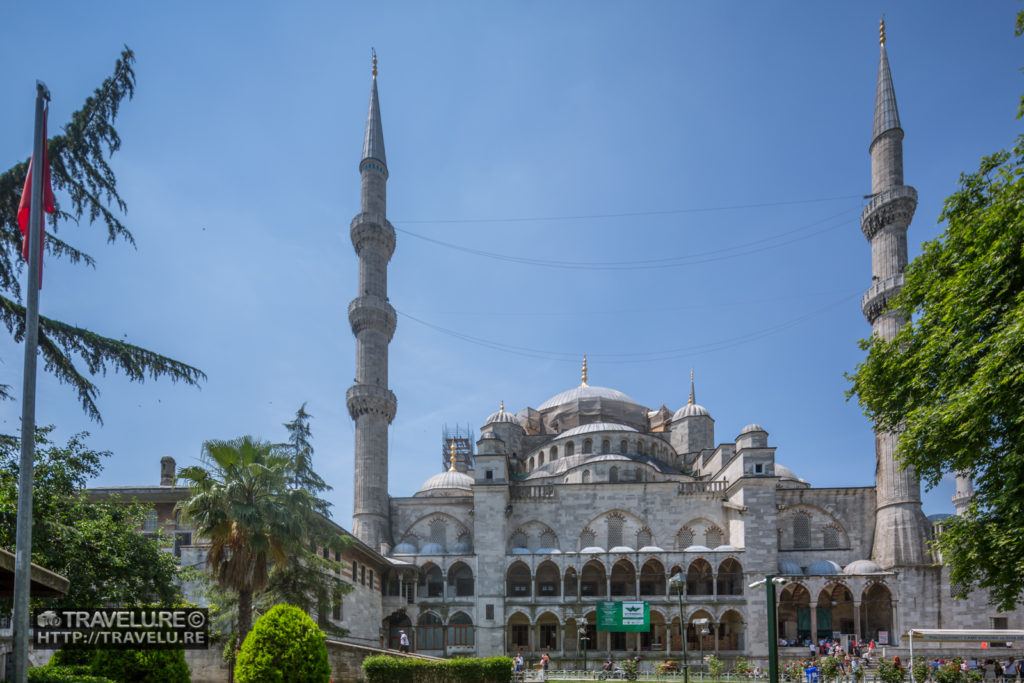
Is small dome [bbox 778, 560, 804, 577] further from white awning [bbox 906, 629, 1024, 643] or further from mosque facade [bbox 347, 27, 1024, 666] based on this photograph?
white awning [bbox 906, 629, 1024, 643]

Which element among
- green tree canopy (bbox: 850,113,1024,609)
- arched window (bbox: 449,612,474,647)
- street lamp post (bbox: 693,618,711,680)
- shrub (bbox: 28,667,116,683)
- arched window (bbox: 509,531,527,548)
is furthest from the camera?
arched window (bbox: 509,531,527,548)

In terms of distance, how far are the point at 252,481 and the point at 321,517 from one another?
5.43 meters

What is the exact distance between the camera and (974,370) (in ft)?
53.2

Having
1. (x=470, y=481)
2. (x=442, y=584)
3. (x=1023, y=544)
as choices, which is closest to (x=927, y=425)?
(x=1023, y=544)

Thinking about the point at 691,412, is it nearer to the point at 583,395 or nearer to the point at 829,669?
the point at 583,395

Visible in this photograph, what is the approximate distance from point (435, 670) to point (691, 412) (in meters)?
34.2

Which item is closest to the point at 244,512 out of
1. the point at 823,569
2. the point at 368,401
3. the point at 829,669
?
the point at 829,669

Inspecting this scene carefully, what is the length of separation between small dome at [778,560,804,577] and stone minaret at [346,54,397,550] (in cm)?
2035

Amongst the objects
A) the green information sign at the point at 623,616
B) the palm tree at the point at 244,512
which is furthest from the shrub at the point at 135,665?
the green information sign at the point at 623,616

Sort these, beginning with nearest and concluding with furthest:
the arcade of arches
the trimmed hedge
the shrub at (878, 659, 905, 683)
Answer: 1. the trimmed hedge
2. the shrub at (878, 659, 905, 683)
3. the arcade of arches

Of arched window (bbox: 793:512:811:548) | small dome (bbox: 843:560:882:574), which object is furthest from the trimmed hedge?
arched window (bbox: 793:512:811:548)

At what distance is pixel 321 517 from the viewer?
24.8 metres

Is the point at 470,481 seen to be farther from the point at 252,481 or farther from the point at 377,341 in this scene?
the point at 252,481

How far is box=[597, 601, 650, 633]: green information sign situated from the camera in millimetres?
36875
